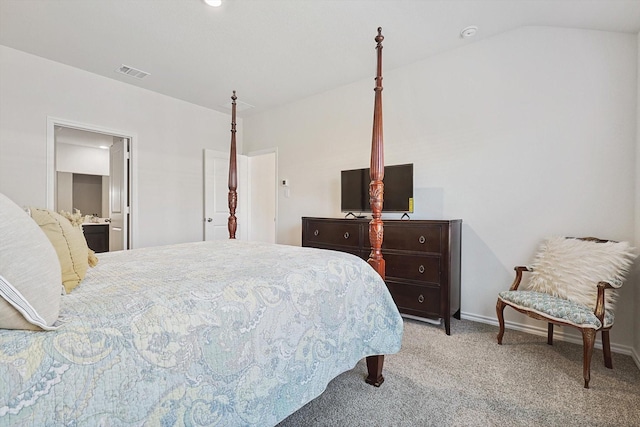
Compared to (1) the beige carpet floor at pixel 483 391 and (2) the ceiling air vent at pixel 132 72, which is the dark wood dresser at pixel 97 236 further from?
(1) the beige carpet floor at pixel 483 391

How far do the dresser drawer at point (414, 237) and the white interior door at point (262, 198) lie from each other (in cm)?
282

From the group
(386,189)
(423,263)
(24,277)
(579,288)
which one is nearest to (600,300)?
(579,288)

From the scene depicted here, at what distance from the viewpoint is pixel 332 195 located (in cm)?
418

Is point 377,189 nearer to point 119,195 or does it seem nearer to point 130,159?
point 130,159

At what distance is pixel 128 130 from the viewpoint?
400cm

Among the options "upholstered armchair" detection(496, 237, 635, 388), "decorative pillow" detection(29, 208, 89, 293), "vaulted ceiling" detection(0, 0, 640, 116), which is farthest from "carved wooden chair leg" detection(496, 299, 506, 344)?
"decorative pillow" detection(29, 208, 89, 293)

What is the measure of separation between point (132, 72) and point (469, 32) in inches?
147

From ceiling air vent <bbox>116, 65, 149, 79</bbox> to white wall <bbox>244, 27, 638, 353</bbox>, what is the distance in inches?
103

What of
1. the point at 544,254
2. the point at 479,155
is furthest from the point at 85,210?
the point at 544,254

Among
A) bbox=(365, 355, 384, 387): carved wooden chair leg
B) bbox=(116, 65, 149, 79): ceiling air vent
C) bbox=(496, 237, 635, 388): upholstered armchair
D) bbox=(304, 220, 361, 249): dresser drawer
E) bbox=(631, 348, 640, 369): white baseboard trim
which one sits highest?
bbox=(116, 65, 149, 79): ceiling air vent

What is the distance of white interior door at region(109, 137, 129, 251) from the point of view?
4.06 m

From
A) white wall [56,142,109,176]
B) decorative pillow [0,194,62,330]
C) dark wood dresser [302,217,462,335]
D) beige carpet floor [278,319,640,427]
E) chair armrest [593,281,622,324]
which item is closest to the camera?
decorative pillow [0,194,62,330]

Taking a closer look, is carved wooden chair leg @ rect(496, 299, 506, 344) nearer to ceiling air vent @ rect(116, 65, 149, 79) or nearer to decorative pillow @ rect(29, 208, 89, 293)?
decorative pillow @ rect(29, 208, 89, 293)

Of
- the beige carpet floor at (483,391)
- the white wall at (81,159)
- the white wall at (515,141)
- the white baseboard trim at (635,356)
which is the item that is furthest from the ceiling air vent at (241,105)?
the white baseboard trim at (635,356)
